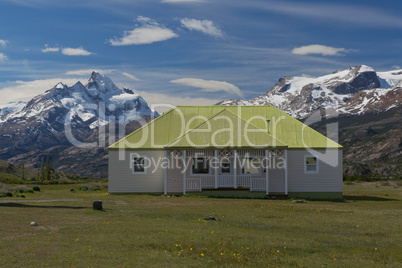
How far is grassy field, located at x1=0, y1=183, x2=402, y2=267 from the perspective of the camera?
12.2 m

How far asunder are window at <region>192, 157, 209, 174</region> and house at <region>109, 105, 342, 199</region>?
0.08 meters

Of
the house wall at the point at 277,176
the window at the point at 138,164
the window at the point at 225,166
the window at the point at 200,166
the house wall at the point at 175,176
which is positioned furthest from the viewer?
the window at the point at 225,166

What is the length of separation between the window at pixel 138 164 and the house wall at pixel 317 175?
11331 mm

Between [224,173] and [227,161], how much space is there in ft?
3.87

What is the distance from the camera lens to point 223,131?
35281 millimetres

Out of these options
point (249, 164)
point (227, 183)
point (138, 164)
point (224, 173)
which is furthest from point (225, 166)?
point (138, 164)

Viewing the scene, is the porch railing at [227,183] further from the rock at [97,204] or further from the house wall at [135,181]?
the rock at [97,204]

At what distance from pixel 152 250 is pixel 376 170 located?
105123 millimetres

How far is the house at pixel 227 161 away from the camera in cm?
3369

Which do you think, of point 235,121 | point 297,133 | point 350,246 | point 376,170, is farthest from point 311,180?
point 376,170

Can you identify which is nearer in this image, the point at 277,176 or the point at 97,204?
the point at 97,204

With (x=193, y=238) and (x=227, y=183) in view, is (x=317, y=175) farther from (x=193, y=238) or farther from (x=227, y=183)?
(x=193, y=238)

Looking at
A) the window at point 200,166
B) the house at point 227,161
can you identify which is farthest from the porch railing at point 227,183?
the window at point 200,166

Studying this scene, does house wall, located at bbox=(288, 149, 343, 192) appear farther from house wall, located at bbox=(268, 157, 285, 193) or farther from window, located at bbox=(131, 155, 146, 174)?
window, located at bbox=(131, 155, 146, 174)
